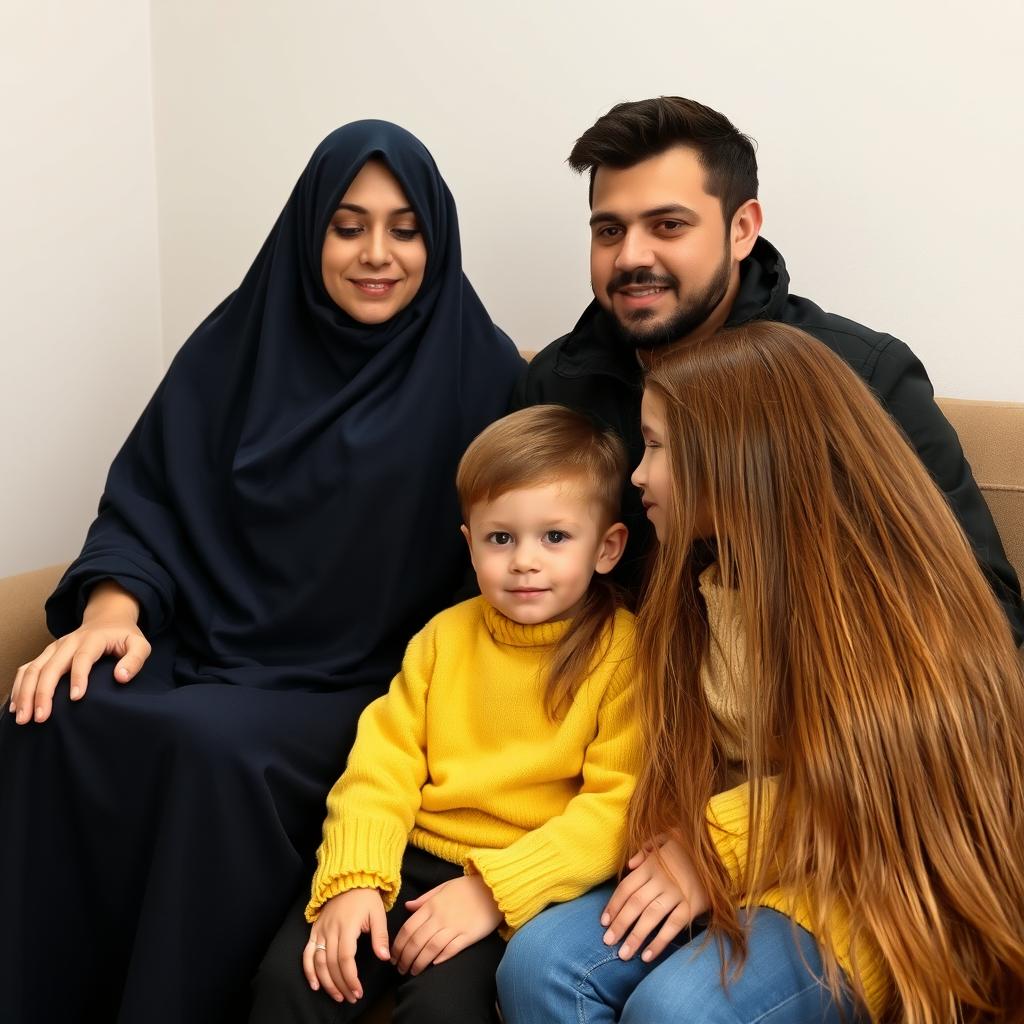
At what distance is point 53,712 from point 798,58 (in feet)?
5.54

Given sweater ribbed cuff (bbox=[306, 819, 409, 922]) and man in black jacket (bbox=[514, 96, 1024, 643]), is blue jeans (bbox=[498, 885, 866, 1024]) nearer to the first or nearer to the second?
sweater ribbed cuff (bbox=[306, 819, 409, 922])

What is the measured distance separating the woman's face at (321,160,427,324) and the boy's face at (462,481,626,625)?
0.57m

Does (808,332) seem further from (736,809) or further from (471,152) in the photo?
(471,152)

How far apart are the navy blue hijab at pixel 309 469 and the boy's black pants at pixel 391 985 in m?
0.48

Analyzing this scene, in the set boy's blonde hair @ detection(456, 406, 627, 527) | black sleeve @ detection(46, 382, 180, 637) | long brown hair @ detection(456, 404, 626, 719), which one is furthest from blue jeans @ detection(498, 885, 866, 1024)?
black sleeve @ detection(46, 382, 180, 637)

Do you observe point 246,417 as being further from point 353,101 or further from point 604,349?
point 353,101

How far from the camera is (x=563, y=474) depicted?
1.60 m

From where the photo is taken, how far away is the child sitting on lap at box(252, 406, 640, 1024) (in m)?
1.43

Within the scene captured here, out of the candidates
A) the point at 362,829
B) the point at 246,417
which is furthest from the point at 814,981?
the point at 246,417

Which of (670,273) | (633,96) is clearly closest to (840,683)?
(670,273)

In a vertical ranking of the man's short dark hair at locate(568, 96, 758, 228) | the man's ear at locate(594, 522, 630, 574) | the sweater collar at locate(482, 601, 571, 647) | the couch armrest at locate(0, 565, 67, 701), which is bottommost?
the couch armrest at locate(0, 565, 67, 701)

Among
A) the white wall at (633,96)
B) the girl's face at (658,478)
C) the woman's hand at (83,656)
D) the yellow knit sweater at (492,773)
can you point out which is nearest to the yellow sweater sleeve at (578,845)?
the yellow knit sweater at (492,773)

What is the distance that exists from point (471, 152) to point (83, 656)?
1.32 metres

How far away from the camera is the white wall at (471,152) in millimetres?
2018
